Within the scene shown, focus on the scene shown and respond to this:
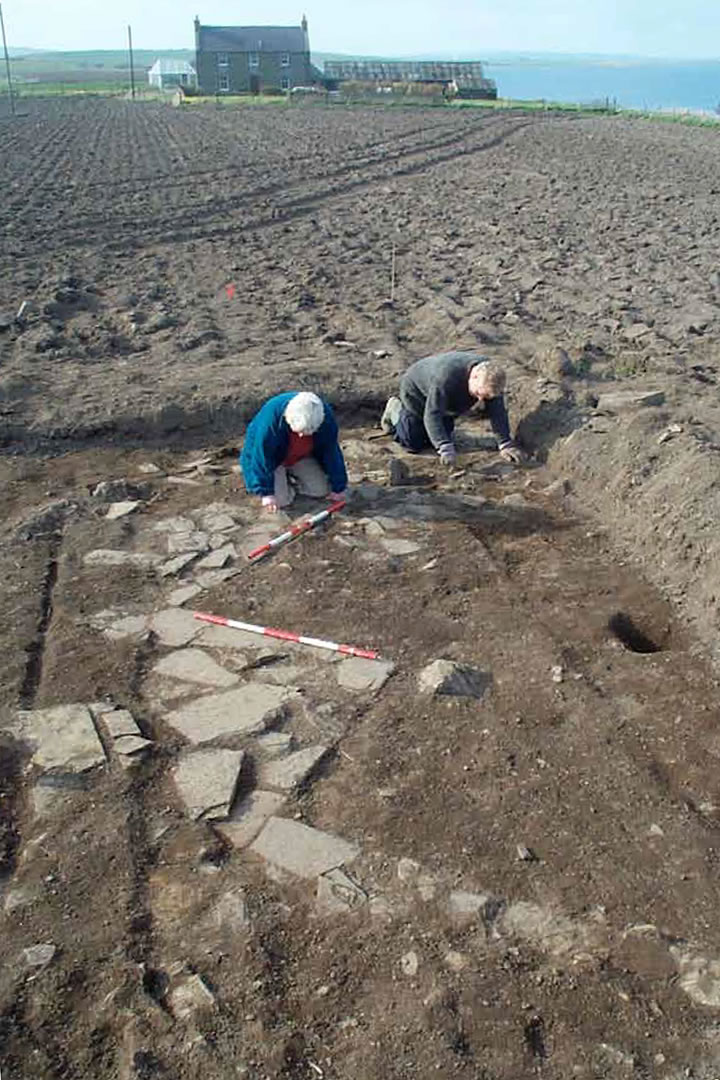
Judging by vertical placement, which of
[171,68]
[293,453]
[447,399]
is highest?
[171,68]

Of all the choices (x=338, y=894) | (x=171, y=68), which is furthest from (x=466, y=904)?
(x=171, y=68)

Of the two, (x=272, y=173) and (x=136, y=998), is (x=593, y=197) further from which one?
(x=136, y=998)

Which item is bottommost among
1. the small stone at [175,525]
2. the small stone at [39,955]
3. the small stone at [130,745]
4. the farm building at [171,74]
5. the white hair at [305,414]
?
the small stone at [39,955]

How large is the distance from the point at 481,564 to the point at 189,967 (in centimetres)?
343

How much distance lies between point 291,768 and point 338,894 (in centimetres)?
82

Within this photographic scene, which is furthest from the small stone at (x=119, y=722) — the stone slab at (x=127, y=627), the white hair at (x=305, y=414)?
the white hair at (x=305, y=414)

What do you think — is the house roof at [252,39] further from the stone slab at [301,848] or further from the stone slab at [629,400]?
the stone slab at [301,848]

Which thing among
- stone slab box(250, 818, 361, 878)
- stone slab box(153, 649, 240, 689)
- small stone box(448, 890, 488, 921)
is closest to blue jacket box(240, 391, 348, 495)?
stone slab box(153, 649, 240, 689)

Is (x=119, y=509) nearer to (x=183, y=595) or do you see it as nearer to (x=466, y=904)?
(x=183, y=595)

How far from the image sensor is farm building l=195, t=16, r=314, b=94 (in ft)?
238

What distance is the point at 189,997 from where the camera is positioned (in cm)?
346

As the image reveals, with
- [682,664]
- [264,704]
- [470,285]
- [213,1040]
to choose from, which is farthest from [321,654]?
[470,285]

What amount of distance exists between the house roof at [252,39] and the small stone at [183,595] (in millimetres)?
76412

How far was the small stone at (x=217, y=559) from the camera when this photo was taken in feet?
20.9
